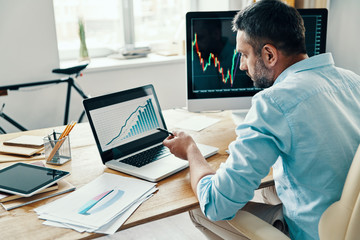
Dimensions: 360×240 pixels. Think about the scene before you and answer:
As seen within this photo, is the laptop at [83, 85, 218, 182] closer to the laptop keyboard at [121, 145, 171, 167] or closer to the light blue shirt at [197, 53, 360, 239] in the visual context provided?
the laptop keyboard at [121, 145, 171, 167]

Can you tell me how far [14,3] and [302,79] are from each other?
2.15 metres

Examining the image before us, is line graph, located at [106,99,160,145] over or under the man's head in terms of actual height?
under

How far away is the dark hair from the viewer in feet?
3.51

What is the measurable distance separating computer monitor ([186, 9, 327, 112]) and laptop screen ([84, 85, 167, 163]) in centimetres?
28

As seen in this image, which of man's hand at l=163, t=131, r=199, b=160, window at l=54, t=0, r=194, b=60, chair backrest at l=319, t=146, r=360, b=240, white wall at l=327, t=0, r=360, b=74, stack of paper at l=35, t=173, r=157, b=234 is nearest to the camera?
chair backrest at l=319, t=146, r=360, b=240

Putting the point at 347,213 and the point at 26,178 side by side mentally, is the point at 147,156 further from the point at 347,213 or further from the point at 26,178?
the point at 347,213

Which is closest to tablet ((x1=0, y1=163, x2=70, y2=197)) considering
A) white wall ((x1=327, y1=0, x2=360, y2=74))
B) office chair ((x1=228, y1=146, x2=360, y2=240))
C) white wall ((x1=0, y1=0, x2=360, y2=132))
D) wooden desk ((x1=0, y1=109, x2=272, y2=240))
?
wooden desk ((x1=0, y1=109, x2=272, y2=240))

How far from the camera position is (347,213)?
0.90 m

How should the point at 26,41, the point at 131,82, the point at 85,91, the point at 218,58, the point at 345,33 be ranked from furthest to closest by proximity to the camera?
1. the point at 131,82
2. the point at 85,91
3. the point at 26,41
4. the point at 345,33
5. the point at 218,58

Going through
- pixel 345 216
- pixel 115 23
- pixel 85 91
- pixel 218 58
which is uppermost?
pixel 115 23

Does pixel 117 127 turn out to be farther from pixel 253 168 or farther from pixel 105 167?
pixel 253 168

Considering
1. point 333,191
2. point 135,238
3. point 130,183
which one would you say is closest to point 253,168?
point 333,191

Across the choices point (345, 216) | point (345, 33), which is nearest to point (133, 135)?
point (345, 216)

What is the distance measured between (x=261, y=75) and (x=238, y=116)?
0.67 m
